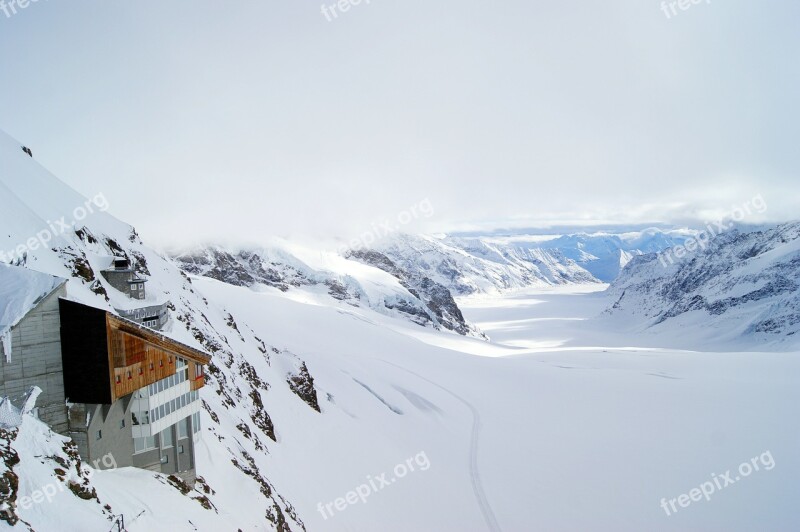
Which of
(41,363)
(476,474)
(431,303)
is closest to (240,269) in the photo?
(431,303)

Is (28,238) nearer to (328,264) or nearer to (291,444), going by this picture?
(291,444)

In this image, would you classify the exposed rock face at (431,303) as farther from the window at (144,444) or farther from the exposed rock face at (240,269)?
the window at (144,444)

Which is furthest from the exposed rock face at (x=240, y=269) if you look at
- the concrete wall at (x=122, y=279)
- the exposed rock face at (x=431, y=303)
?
the concrete wall at (x=122, y=279)

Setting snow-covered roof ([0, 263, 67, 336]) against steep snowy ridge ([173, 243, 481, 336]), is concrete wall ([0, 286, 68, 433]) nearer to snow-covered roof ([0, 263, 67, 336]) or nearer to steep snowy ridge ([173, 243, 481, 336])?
snow-covered roof ([0, 263, 67, 336])

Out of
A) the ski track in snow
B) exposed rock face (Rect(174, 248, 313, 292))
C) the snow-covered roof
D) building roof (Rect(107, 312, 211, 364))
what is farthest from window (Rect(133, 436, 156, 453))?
exposed rock face (Rect(174, 248, 313, 292))

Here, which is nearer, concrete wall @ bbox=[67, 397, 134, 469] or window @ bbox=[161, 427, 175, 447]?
concrete wall @ bbox=[67, 397, 134, 469]

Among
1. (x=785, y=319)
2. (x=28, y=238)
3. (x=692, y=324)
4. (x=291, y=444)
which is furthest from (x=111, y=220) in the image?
(x=692, y=324)

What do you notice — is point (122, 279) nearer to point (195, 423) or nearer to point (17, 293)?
point (195, 423)
